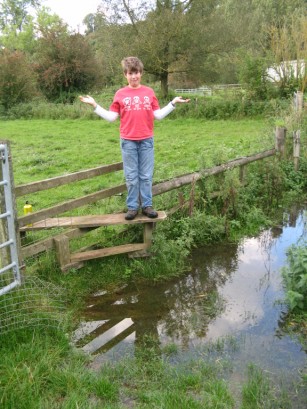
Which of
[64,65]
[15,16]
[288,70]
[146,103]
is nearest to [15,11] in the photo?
[15,16]

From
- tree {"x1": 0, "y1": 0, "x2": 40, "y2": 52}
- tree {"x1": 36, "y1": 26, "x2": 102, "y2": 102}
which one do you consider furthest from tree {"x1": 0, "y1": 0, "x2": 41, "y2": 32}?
tree {"x1": 36, "y1": 26, "x2": 102, "y2": 102}

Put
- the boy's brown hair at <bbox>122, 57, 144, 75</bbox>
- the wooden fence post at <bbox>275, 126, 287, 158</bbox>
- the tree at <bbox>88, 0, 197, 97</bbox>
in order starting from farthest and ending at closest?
1. the tree at <bbox>88, 0, 197, 97</bbox>
2. the wooden fence post at <bbox>275, 126, 287, 158</bbox>
3. the boy's brown hair at <bbox>122, 57, 144, 75</bbox>

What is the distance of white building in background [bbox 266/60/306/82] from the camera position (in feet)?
60.6

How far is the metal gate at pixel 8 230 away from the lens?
12.6ft

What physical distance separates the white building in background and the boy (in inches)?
604

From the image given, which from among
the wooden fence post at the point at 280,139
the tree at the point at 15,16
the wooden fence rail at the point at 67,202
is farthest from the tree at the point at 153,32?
the tree at the point at 15,16

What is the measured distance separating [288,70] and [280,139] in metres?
11.6

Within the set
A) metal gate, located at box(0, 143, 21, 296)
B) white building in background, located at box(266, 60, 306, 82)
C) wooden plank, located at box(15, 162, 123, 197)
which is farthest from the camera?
white building in background, located at box(266, 60, 306, 82)

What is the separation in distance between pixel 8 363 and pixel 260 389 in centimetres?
203

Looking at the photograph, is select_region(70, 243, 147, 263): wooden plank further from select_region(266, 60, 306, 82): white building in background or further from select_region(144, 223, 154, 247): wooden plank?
select_region(266, 60, 306, 82): white building in background

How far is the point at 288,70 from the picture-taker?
744 inches

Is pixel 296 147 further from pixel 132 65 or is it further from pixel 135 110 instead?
pixel 132 65

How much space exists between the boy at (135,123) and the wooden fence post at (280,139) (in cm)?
427

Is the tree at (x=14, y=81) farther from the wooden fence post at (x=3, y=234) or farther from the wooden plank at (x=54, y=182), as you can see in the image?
the wooden fence post at (x=3, y=234)
